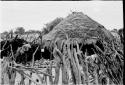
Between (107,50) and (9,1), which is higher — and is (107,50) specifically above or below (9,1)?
below

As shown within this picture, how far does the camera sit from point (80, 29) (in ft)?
16.7

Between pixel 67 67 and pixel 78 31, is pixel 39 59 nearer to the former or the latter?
pixel 78 31

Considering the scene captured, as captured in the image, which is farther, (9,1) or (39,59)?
(39,59)

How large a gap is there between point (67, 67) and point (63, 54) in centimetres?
20

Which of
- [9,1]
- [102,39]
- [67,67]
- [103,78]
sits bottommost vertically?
[103,78]

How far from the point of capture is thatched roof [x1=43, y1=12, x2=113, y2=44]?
498cm

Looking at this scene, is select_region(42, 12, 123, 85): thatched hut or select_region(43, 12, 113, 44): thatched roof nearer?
select_region(42, 12, 123, 85): thatched hut

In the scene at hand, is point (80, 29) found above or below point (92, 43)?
above

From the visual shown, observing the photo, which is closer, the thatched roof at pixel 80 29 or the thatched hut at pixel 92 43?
the thatched hut at pixel 92 43

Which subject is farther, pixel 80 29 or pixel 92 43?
pixel 80 29

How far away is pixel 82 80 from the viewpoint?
13.4ft

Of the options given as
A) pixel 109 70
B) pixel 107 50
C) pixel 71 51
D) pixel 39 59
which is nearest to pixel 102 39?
pixel 107 50

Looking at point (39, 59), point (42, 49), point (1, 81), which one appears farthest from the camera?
point (39, 59)

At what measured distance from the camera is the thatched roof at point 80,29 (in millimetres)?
4981
